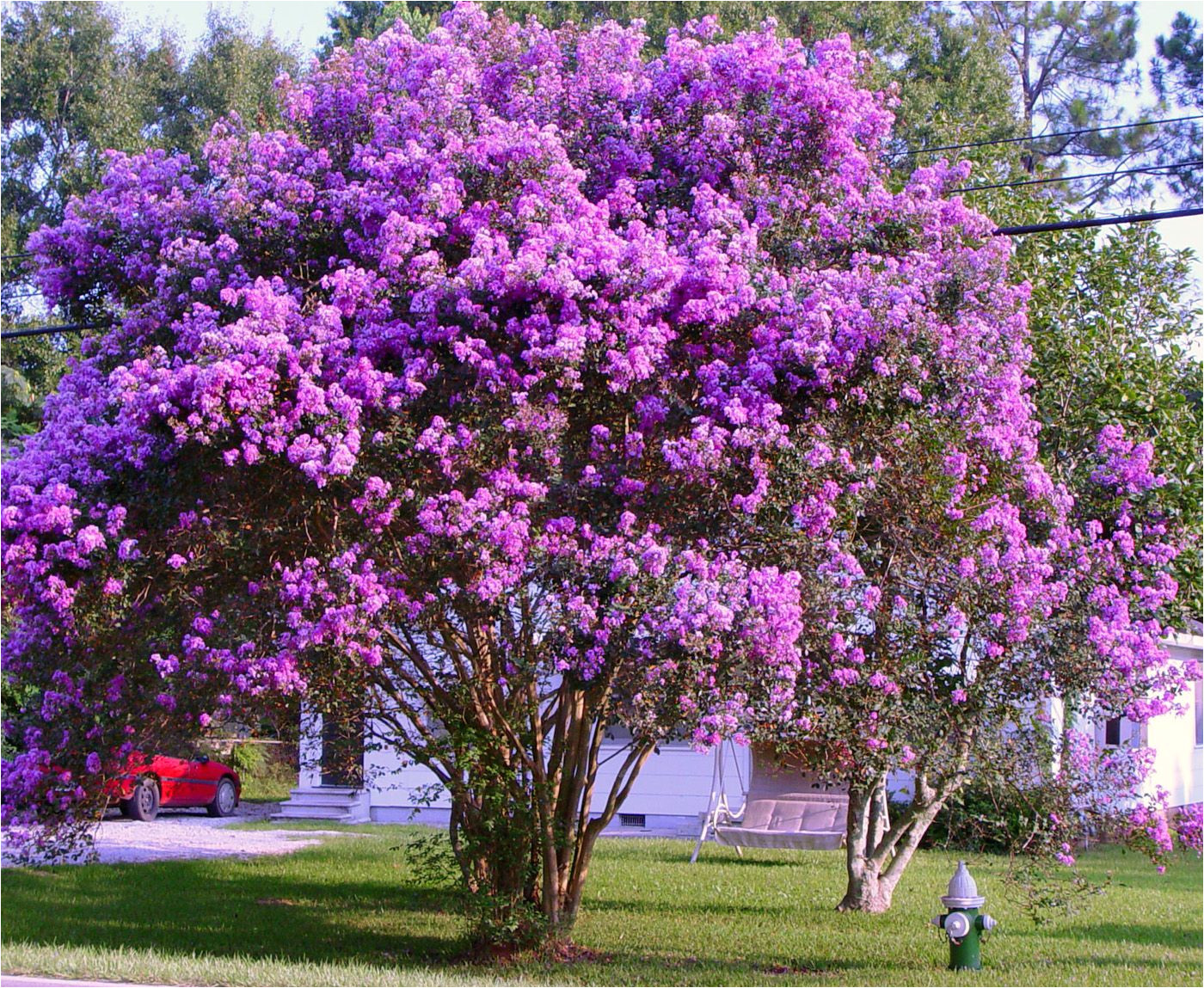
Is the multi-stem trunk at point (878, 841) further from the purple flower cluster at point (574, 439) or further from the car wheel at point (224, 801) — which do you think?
the car wheel at point (224, 801)

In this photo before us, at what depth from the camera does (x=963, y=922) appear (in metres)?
7.35

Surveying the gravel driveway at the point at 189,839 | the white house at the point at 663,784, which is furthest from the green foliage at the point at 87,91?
the white house at the point at 663,784

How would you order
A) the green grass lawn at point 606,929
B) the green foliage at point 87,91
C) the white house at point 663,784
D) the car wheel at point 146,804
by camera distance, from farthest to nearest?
the green foliage at point 87,91 → the car wheel at point 146,804 → the white house at point 663,784 → the green grass lawn at point 606,929

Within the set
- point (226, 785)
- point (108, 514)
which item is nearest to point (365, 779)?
point (108, 514)

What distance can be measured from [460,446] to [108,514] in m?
1.74

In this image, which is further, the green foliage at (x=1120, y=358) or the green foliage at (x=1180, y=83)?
the green foliage at (x=1180, y=83)

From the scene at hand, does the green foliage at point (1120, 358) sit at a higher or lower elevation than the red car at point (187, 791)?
higher

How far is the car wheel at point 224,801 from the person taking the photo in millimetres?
18859

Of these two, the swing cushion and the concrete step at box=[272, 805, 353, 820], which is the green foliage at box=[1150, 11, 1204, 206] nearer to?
the swing cushion

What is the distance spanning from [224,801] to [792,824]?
10466 millimetres

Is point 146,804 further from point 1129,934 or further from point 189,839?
point 1129,934

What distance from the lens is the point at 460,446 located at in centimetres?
593

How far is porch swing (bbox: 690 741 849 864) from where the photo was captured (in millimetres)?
10953

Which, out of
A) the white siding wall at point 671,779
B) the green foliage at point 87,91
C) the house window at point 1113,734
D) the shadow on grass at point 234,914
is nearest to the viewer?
the shadow on grass at point 234,914
